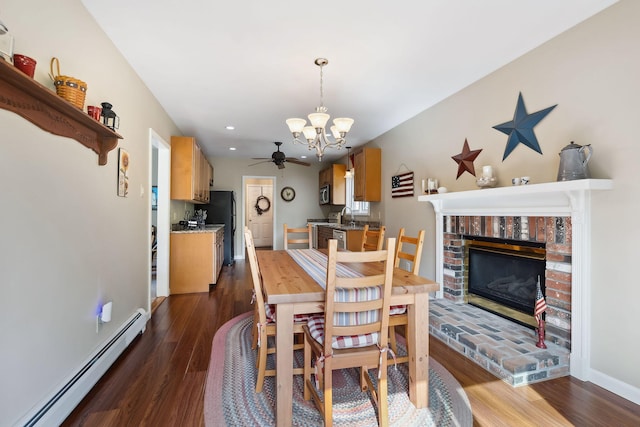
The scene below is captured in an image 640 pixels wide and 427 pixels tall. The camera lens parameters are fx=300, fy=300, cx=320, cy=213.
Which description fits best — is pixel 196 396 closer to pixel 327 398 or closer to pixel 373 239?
Result: pixel 327 398

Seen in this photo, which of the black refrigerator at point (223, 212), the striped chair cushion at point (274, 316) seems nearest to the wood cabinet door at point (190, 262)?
the black refrigerator at point (223, 212)

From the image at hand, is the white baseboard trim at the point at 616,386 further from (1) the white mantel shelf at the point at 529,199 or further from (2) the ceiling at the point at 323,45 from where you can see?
(2) the ceiling at the point at 323,45

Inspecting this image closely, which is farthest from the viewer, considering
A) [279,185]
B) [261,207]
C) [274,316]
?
[261,207]

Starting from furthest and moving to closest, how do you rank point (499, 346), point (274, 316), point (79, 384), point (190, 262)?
1. point (190, 262)
2. point (499, 346)
3. point (274, 316)
4. point (79, 384)

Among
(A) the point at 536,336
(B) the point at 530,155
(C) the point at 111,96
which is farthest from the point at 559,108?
(C) the point at 111,96

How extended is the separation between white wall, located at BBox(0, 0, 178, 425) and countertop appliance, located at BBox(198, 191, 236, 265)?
155 inches

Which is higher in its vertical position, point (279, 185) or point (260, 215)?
point (279, 185)

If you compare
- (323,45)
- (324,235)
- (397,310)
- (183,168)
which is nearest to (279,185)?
(324,235)

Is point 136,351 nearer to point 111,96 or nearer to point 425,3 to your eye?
point 111,96

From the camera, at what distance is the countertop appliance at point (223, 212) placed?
258 inches

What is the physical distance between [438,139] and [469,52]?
49.1 inches

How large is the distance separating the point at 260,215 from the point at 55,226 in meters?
8.61

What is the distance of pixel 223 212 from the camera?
21.6ft

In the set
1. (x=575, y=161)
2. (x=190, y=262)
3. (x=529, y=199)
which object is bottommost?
(x=190, y=262)
